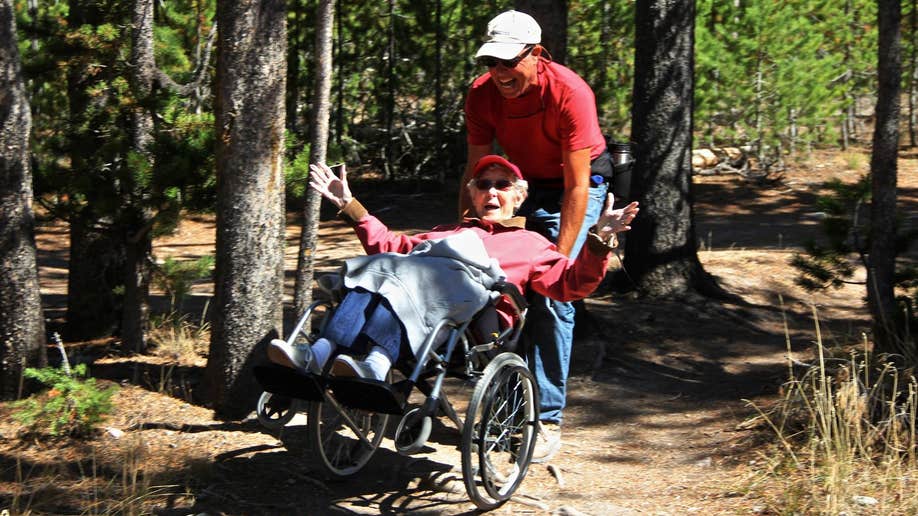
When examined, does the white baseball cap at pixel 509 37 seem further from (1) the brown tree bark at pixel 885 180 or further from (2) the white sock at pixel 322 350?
(1) the brown tree bark at pixel 885 180

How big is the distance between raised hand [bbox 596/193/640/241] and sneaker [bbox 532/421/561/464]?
1.35 m

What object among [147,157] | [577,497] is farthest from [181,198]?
[577,497]

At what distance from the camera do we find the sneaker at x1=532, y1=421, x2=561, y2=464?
198 inches

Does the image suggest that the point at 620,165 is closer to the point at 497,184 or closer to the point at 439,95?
the point at 497,184

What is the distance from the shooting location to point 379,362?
3.94 meters

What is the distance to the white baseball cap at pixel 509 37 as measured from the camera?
468cm

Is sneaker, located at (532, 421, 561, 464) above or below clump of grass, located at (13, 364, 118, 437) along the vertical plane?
below

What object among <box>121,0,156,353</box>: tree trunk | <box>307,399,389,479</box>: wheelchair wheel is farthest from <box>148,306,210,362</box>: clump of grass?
<box>307,399,389,479</box>: wheelchair wheel

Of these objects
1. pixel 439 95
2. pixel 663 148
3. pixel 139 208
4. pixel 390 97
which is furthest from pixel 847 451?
pixel 390 97

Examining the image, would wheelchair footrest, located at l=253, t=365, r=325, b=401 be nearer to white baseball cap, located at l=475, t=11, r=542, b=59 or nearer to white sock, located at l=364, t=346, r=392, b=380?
white sock, located at l=364, t=346, r=392, b=380

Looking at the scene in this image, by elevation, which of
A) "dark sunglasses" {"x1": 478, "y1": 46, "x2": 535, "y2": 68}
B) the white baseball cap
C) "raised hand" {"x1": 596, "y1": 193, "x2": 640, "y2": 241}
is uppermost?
the white baseball cap

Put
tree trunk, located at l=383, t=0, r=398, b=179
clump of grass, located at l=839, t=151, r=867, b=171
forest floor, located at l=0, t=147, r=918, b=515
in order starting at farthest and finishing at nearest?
clump of grass, located at l=839, t=151, r=867, b=171, tree trunk, located at l=383, t=0, r=398, b=179, forest floor, located at l=0, t=147, r=918, b=515

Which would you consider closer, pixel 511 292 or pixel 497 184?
pixel 511 292

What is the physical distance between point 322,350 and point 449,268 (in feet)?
1.99
